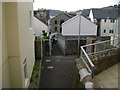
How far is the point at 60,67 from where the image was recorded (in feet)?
31.5

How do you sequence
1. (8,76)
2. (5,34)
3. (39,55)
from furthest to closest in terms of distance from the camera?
(39,55) → (8,76) → (5,34)

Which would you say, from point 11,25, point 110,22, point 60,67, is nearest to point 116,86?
point 11,25

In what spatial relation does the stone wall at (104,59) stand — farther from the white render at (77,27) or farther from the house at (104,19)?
the house at (104,19)

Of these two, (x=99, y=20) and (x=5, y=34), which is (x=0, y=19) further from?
(x=99, y=20)

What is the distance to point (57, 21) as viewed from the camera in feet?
98.0

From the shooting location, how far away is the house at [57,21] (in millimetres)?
29234

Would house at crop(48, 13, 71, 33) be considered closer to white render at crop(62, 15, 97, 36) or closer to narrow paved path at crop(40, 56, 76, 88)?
white render at crop(62, 15, 97, 36)

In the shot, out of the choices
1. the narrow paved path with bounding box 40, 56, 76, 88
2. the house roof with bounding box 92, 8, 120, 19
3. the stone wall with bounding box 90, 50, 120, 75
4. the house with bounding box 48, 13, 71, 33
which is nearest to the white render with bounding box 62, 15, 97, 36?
the house roof with bounding box 92, 8, 120, 19

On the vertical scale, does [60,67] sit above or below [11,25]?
below

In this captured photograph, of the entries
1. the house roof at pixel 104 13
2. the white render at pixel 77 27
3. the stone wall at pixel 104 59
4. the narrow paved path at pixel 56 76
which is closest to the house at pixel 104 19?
the house roof at pixel 104 13

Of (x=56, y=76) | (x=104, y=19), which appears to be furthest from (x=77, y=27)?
(x=56, y=76)

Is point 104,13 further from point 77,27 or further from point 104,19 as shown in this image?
point 77,27

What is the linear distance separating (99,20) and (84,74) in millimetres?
27053

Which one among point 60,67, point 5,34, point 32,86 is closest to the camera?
point 5,34
